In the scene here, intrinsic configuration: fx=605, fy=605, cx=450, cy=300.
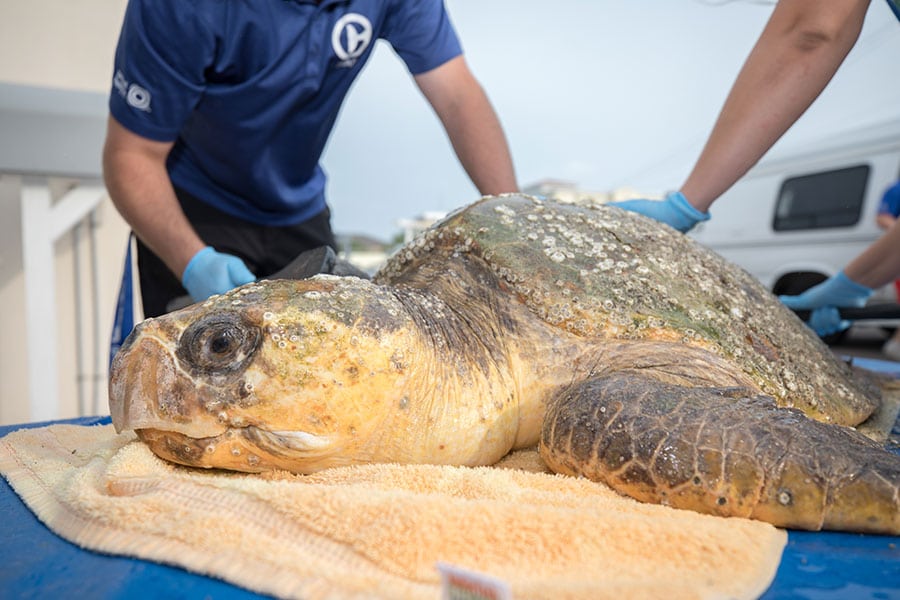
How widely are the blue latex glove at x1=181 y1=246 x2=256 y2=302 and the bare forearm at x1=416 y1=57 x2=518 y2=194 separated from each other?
922 mm

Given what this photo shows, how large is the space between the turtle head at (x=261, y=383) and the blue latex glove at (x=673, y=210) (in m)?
1.18

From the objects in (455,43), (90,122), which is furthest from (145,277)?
(455,43)

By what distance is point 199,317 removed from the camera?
977 millimetres

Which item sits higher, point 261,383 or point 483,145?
point 483,145

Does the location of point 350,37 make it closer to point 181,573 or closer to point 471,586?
point 181,573

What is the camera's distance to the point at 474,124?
84.7 inches

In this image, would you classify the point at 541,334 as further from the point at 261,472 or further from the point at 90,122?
the point at 90,122

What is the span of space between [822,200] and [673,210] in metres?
5.14

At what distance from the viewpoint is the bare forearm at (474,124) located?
7.02 ft

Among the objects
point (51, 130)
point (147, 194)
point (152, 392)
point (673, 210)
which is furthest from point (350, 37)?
point (51, 130)

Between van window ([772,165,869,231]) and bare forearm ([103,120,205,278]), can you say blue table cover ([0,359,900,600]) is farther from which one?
van window ([772,165,869,231])

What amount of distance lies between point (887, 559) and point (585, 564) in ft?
1.35

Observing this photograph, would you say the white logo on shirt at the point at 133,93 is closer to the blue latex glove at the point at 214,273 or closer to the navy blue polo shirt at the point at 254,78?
the navy blue polo shirt at the point at 254,78

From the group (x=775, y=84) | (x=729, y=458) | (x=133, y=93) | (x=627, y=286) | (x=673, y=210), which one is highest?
(x=775, y=84)
